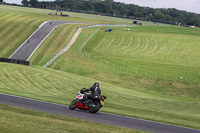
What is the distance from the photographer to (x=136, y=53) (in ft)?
302

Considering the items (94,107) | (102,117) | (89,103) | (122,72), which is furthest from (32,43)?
(102,117)

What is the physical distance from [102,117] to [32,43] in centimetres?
6316

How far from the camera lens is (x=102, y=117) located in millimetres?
24734

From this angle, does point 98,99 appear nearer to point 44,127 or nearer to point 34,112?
point 34,112

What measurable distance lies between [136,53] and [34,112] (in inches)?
2762

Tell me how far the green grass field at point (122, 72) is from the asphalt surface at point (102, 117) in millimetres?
1876

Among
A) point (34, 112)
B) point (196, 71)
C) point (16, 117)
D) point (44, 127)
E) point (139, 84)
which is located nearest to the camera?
point (44, 127)

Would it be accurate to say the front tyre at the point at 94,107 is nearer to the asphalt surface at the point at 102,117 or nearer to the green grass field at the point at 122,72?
the asphalt surface at the point at 102,117

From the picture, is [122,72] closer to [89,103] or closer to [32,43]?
[32,43]

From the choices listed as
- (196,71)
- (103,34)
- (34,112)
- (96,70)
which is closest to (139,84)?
(96,70)

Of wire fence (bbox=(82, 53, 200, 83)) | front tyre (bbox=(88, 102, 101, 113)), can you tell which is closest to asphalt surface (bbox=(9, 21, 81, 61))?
wire fence (bbox=(82, 53, 200, 83))

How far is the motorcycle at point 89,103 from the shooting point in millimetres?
26188

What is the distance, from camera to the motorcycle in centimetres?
2619

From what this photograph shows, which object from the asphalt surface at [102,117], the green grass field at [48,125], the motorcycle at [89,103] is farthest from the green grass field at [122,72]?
the green grass field at [48,125]
